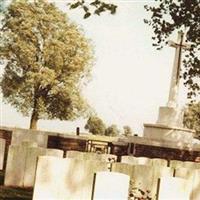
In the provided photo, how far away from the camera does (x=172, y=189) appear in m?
7.70

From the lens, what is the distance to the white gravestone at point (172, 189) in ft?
25.1

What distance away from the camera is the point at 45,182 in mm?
8008

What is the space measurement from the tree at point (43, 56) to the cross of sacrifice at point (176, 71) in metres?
15.7

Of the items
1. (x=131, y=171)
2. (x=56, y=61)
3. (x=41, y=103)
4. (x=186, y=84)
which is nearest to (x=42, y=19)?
(x=56, y=61)

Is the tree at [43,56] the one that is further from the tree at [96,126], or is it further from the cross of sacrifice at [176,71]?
the tree at [96,126]

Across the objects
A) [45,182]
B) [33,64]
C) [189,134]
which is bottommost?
[45,182]

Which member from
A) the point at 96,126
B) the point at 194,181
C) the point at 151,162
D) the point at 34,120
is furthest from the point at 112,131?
the point at 194,181

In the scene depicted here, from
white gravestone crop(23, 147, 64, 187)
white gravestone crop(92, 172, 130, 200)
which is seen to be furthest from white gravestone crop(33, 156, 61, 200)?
white gravestone crop(23, 147, 64, 187)

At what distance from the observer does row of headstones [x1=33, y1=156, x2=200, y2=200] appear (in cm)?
743

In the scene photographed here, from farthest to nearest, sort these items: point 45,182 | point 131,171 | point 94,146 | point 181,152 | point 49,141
Answer: point 94,146 < point 49,141 < point 181,152 < point 131,171 < point 45,182

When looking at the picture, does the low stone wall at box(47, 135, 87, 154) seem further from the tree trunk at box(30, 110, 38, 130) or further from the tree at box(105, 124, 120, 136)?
the tree at box(105, 124, 120, 136)

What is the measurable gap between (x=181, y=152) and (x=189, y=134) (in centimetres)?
106

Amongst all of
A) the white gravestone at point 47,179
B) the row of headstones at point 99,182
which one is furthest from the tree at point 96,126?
the white gravestone at point 47,179

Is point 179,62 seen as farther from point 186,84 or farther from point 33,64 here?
point 33,64
